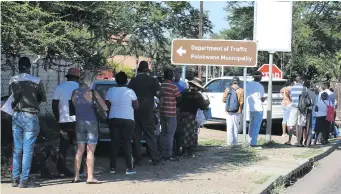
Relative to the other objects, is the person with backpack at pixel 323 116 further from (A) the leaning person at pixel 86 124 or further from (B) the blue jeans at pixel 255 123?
(A) the leaning person at pixel 86 124

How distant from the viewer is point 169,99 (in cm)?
1072

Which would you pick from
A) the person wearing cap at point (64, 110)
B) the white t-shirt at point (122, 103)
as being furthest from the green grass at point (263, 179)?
the person wearing cap at point (64, 110)

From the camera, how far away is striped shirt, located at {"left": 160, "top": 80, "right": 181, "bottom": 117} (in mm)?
10672

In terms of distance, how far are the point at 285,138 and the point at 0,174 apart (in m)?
10.7

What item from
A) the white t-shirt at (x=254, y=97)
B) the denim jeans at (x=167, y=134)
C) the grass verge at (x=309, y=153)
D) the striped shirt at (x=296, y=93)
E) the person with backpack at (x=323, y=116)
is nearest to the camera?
the denim jeans at (x=167, y=134)

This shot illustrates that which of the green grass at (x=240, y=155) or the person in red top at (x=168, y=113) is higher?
the person in red top at (x=168, y=113)

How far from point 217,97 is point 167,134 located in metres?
7.66

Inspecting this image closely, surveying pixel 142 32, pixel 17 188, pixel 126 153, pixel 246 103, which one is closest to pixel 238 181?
pixel 126 153

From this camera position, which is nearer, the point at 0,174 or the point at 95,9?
the point at 0,174

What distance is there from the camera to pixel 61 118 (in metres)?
8.52

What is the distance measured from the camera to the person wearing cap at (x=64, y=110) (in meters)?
8.48

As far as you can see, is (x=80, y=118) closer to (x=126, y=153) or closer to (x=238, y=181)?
(x=126, y=153)

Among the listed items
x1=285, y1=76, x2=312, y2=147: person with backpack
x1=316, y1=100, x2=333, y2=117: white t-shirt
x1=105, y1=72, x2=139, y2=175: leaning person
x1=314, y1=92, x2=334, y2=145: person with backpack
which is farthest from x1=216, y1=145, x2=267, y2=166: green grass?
x1=316, y1=100, x2=333, y2=117: white t-shirt

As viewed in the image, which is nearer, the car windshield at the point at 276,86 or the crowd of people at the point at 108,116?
the crowd of people at the point at 108,116
